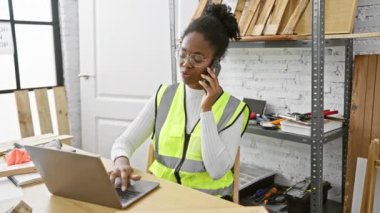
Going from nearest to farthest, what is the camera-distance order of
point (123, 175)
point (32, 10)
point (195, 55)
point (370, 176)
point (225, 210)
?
point (225, 210) < point (123, 175) < point (195, 55) < point (370, 176) < point (32, 10)

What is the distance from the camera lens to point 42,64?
3.20 meters

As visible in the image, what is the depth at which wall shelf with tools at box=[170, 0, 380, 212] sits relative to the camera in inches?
70.3

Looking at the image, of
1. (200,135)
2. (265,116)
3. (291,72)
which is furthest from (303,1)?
(200,135)

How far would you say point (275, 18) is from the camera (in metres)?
2.00

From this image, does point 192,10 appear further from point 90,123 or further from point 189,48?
point 90,123

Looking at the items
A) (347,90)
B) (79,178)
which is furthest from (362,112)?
(79,178)

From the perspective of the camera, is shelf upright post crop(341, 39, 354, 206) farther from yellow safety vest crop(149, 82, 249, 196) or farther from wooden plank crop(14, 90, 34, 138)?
wooden plank crop(14, 90, 34, 138)

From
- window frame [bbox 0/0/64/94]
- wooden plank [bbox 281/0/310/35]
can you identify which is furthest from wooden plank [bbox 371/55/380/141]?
window frame [bbox 0/0/64/94]

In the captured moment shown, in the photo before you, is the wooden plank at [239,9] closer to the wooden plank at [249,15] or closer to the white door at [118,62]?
the wooden plank at [249,15]

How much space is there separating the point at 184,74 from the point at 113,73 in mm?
1570

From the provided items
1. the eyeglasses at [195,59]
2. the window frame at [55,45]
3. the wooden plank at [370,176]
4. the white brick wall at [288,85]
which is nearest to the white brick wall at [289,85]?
the white brick wall at [288,85]

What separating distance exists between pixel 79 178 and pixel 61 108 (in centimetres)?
173

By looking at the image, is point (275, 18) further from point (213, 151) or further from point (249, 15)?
point (213, 151)

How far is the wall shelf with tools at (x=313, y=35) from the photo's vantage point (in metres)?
1.79
